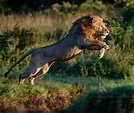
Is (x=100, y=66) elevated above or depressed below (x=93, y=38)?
below

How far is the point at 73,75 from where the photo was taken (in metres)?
18.2

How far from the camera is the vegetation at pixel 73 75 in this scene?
543 inches

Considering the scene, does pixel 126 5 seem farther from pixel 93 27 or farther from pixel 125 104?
pixel 125 104

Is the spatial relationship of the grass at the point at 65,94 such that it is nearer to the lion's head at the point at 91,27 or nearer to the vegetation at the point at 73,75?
the vegetation at the point at 73,75

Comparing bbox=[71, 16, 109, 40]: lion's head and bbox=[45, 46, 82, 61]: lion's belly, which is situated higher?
bbox=[71, 16, 109, 40]: lion's head

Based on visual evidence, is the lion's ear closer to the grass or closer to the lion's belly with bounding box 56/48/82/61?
the lion's belly with bounding box 56/48/82/61

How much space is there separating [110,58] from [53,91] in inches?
134

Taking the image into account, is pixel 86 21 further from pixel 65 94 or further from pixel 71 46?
pixel 65 94

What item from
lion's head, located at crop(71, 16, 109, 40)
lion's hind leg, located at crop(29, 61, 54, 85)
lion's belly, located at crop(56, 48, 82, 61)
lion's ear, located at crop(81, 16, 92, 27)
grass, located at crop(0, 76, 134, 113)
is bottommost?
grass, located at crop(0, 76, 134, 113)

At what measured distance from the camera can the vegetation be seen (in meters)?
13.8

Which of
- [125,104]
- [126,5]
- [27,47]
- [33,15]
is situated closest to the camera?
[125,104]

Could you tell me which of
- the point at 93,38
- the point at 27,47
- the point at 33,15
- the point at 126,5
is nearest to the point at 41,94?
the point at 93,38

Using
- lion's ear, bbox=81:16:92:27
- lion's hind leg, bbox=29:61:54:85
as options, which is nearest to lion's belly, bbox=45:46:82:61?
lion's hind leg, bbox=29:61:54:85

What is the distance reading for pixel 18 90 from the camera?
50.2ft
